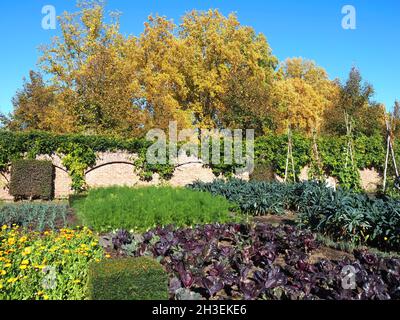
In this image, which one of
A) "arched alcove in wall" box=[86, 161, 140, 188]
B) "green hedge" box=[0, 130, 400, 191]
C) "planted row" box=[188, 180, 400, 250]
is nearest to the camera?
"planted row" box=[188, 180, 400, 250]

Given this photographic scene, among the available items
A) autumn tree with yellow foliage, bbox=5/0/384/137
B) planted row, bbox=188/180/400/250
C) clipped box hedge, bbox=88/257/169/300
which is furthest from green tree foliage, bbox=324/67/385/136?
clipped box hedge, bbox=88/257/169/300

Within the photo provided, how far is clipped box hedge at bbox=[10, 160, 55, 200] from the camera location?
584 inches

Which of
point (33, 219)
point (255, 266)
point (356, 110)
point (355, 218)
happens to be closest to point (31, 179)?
point (33, 219)

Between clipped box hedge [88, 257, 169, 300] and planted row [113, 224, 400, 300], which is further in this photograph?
planted row [113, 224, 400, 300]

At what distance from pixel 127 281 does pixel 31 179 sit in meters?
12.7

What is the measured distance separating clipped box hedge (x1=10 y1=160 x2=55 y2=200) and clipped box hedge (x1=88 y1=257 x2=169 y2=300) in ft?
40.1

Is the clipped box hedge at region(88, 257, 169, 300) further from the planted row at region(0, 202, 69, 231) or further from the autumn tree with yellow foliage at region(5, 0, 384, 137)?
the autumn tree with yellow foliage at region(5, 0, 384, 137)

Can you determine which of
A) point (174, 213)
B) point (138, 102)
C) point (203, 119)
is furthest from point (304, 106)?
point (174, 213)

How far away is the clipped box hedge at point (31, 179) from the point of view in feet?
48.7

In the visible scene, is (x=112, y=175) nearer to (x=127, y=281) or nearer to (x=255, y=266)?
(x=255, y=266)

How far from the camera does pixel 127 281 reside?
3.74 meters

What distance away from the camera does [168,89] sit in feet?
87.7

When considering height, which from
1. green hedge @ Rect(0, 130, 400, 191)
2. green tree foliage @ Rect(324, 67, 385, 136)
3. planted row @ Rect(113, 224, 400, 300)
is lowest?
planted row @ Rect(113, 224, 400, 300)
